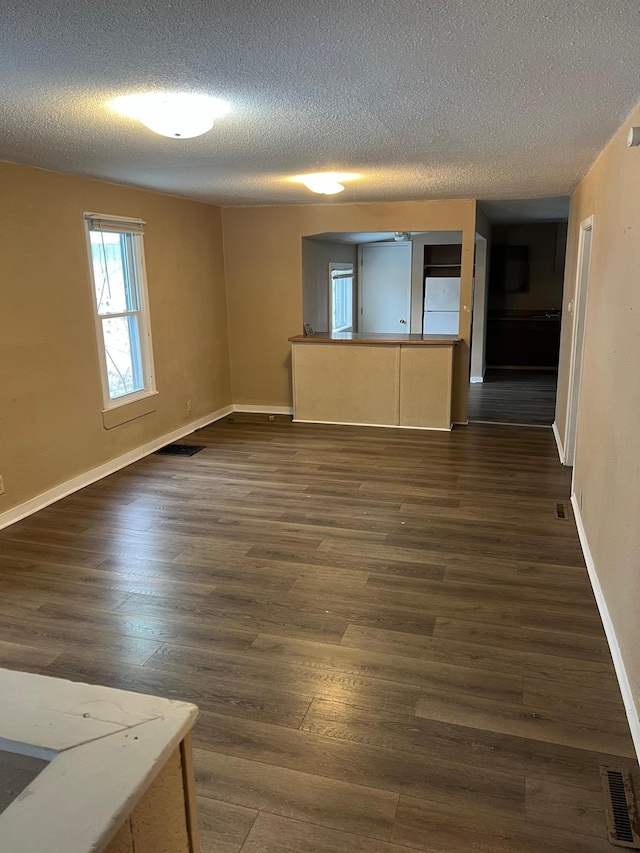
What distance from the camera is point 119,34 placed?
1.83 m

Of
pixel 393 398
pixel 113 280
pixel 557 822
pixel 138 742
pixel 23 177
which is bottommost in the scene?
pixel 557 822

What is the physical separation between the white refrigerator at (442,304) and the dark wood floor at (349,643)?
4.59 metres

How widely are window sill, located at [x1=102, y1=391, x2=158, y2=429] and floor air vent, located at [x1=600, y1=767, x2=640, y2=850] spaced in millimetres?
4115

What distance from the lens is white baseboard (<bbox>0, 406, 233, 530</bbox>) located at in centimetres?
407

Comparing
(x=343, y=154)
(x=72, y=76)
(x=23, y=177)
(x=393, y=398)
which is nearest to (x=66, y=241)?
(x=23, y=177)

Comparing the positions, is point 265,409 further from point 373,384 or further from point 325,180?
point 325,180

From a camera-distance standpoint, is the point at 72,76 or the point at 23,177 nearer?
the point at 72,76

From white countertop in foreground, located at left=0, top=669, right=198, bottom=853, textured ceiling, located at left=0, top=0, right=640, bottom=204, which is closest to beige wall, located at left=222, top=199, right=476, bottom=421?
textured ceiling, located at left=0, top=0, right=640, bottom=204

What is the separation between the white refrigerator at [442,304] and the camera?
8883 mm

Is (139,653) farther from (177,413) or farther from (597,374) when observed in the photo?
(177,413)

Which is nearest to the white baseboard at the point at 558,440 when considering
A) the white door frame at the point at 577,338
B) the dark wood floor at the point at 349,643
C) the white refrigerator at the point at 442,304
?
the white door frame at the point at 577,338

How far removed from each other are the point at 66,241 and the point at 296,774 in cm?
381

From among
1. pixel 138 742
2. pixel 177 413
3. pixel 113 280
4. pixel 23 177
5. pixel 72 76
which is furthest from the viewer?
pixel 177 413

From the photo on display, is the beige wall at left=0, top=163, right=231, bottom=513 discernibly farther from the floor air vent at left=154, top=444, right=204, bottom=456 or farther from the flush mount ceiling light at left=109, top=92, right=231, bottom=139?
the flush mount ceiling light at left=109, top=92, right=231, bottom=139
